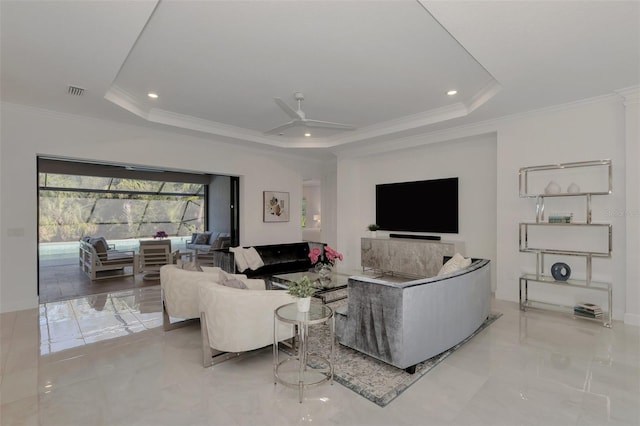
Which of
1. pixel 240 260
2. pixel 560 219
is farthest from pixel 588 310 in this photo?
pixel 240 260

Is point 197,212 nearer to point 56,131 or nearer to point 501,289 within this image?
point 56,131

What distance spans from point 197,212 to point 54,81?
24.8ft

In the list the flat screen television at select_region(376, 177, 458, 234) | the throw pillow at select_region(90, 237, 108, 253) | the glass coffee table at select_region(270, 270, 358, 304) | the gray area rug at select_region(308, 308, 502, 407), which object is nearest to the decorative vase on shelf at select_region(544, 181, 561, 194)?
the flat screen television at select_region(376, 177, 458, 234)

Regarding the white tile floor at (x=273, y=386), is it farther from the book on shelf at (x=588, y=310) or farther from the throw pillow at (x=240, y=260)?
the throw pillow at (x=240, y=260)

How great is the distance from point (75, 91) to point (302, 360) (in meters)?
4.29

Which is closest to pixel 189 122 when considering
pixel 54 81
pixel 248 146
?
pixel 248 146

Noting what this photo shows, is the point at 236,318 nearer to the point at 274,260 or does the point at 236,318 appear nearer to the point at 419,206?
the point at 274,260

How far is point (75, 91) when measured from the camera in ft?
12.9

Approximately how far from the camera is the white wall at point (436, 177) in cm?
570

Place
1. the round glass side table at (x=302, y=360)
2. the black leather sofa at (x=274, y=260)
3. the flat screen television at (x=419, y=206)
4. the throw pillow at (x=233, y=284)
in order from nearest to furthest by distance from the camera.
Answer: the round glass side table at (x=302, y=360)
the throw pillow at (x=233, y=284)
the black leather sofa at (x=274, y=260)
the flat screen television at (x=419, y=206)

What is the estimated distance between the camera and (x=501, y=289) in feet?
16.7

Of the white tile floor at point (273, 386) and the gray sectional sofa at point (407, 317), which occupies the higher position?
the gray sectional sofa at point (407, 317)

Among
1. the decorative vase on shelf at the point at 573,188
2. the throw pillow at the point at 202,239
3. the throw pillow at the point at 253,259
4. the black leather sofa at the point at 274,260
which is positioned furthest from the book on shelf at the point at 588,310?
the throw pillow at the point at 202,239

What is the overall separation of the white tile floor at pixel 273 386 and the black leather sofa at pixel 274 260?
186 centimetres
